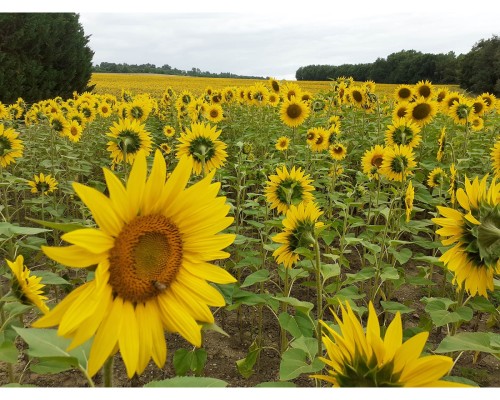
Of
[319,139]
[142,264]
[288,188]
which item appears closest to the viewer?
[142,264]

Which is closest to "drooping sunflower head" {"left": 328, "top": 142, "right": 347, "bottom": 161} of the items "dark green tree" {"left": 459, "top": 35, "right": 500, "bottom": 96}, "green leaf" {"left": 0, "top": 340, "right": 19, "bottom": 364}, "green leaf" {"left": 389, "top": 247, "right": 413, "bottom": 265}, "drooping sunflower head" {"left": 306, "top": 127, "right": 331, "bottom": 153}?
"drooping sunflower head" {"left": 306, "top": 127, "right": 331, "bottom": 153}

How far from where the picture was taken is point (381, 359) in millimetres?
685

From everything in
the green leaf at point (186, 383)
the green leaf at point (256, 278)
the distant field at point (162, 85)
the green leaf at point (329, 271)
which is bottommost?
the green leaf at point (256, 278)

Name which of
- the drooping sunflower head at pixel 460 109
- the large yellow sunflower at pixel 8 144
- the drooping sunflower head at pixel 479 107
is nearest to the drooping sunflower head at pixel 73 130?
the large yellow sunflower at pixel 8 144

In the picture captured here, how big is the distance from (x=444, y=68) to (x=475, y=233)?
44.6ft

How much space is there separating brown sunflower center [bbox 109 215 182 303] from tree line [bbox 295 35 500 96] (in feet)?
23.8

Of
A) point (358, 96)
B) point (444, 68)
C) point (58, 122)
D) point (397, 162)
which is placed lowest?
point (397, 162)

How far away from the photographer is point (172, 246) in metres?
0.89

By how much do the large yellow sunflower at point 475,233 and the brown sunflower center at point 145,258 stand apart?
729 millimetres

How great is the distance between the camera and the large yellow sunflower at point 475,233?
3.80ft

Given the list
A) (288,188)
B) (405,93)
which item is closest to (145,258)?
(288,188)

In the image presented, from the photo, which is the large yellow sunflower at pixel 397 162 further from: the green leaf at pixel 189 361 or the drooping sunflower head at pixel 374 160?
the green leaf at pixel 189 361

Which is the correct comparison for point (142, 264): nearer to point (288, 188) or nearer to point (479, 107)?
point (288, 188)

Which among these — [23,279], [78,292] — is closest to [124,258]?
[78,292]
